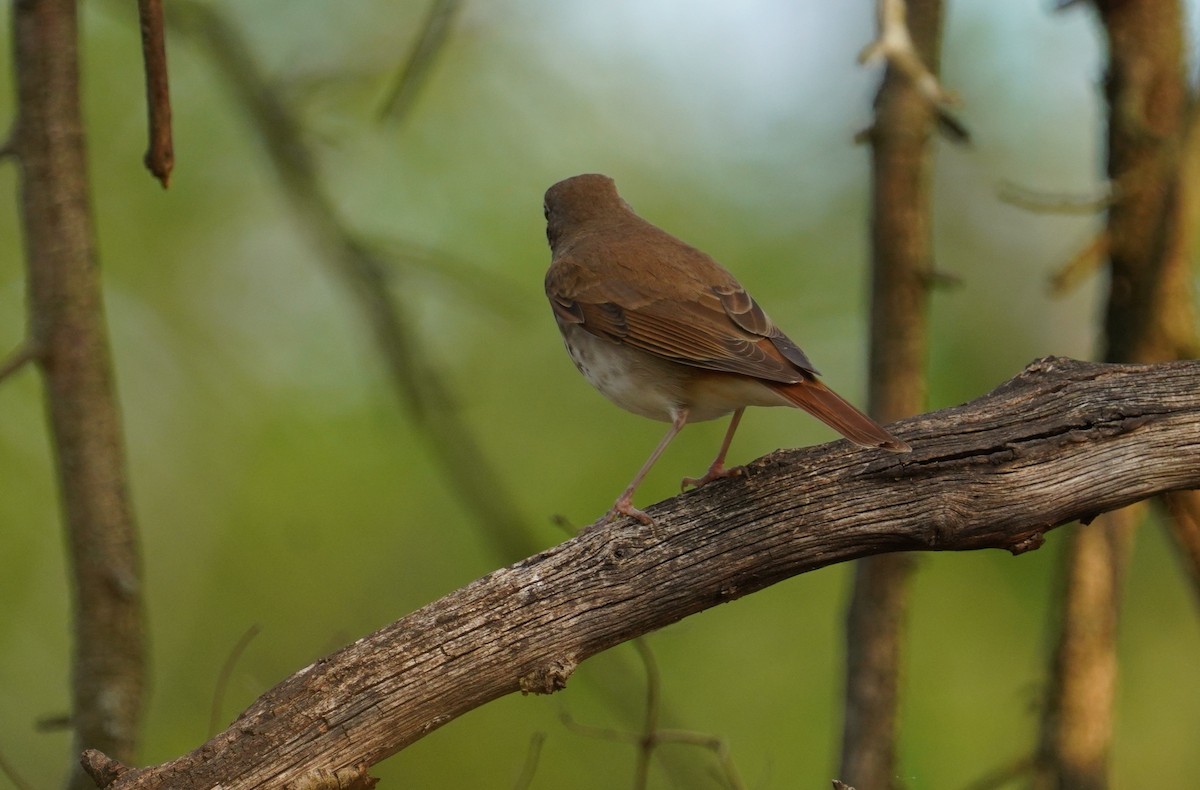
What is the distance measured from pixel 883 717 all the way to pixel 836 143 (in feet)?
16.4

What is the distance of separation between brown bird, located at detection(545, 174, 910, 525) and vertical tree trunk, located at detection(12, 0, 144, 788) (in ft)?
6.04

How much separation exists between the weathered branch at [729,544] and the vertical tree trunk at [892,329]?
139 centimetres

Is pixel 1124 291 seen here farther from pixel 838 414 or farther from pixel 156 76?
pixel 156 76

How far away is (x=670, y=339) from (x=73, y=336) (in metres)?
2.28

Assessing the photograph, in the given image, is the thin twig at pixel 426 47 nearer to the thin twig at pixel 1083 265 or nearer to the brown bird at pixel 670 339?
the brown bird at pixel 670 339

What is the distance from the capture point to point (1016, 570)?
8180 millimetres

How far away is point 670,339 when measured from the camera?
14.2ft

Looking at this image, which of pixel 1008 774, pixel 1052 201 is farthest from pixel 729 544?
pixel 1052 201

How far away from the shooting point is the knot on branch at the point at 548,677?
3.29m

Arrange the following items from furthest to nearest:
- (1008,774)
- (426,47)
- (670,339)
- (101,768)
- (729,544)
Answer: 1. (426,47)
2. (1008,774)
3. (670,339)
4. (729,544)
5. (101,768)

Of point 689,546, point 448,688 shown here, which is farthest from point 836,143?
point 448,688

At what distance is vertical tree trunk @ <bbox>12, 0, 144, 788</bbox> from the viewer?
4.39m

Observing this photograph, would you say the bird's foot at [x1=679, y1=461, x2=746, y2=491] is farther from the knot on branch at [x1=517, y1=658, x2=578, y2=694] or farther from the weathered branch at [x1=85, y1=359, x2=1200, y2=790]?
the knot on branch at [x1=517, y1=658, x2=578, y2=694]

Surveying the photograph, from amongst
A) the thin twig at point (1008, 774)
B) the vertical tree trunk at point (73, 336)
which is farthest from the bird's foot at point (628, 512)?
the thin twig at point (1008, 774)
